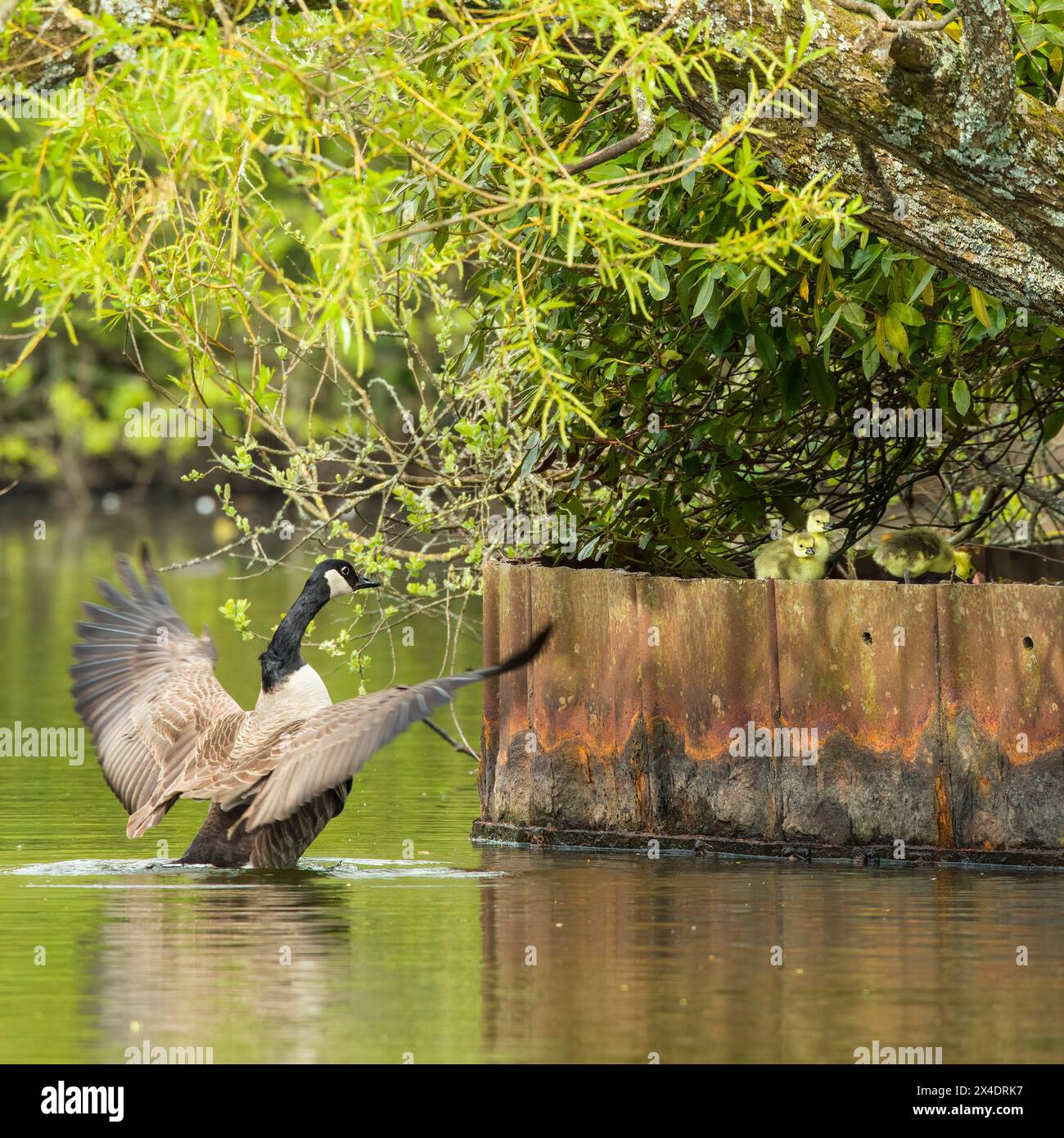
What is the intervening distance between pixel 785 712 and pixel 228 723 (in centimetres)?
317

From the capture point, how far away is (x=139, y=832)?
12.2 meters

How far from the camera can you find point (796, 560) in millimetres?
13062

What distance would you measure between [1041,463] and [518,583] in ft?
18.8

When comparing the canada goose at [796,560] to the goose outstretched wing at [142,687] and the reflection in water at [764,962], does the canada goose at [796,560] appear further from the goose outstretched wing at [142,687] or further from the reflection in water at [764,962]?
the goose outstretched wing at [142,687]

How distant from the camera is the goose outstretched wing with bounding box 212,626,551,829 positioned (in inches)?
439

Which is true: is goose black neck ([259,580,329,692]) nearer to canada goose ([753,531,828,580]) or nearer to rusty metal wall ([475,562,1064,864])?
rusty metal wall ([475,562,1064,864])

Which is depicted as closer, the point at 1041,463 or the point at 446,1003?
the point at 446,1003

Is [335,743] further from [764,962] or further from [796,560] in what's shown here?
[796,560]

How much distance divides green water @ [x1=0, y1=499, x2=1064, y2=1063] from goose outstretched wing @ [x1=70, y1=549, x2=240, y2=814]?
1.74ft

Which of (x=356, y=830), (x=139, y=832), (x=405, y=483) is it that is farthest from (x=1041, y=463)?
(x=139, y=832)

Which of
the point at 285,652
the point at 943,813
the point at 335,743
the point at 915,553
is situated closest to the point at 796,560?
the point at 915,553

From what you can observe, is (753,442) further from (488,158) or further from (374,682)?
(374,682)

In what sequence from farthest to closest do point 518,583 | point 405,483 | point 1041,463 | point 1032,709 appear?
point 1041,463
point 405,483
point 518,583
point 1032,709

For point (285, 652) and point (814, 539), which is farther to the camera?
point (814, 539)
